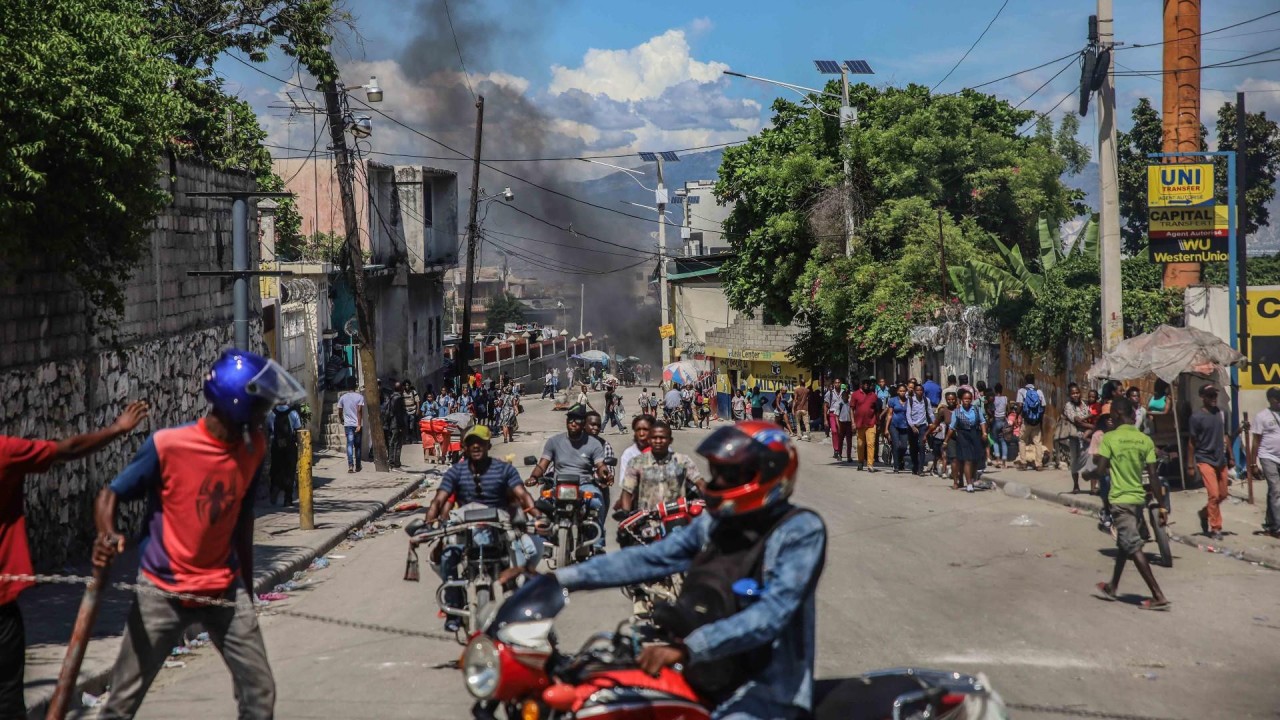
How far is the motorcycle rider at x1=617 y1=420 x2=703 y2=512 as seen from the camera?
10.1m

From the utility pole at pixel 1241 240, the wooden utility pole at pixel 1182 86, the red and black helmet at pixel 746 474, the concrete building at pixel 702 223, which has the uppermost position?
the concrete building at pixel 702 223

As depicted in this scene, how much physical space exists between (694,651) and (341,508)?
16.4 m

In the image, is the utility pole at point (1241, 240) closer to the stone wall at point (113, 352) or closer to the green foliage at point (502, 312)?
the stone wall at point (113, 352)

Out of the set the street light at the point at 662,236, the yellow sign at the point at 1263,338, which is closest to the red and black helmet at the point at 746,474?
the yellow sign at the point at 1263,338

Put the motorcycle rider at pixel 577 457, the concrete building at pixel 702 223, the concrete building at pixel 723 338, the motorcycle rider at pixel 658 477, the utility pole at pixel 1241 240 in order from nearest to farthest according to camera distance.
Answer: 1. the motorcycle rider at pixel 658 477
2. the motorcycle rider at pixel 577 457
3. the utility pole at pixel 1241 240
4. the concrete building at pixel 723 338
5. the concrete building at pixel 702 223

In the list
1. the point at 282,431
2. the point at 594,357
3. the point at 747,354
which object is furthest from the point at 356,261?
the point at 594,357

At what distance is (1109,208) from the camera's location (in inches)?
780

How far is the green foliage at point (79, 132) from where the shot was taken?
9.69 metres

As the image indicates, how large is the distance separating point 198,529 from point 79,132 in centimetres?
641

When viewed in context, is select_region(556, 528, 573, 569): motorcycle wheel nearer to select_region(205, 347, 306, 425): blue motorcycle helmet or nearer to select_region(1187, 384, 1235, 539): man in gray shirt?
select_region(205, 347, 306, 425): blue motorcycle helmet

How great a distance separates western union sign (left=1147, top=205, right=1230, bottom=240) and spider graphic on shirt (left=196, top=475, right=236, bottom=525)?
17.4 metres

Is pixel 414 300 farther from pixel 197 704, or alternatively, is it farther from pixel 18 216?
pixel 197 704

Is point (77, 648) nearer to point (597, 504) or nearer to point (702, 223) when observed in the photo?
point (597, 504)

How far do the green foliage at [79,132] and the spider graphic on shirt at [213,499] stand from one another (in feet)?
17.1
